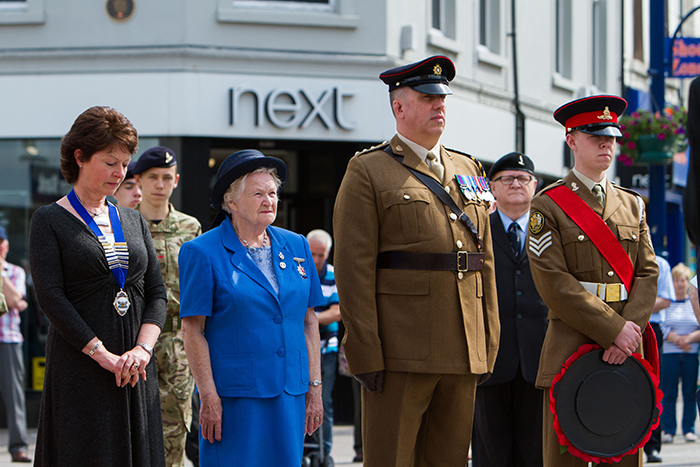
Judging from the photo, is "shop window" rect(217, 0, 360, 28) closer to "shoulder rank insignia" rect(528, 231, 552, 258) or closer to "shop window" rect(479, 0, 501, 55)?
"shop window" rect(479, 0, 501, 55)

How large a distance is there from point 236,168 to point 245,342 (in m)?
0.81

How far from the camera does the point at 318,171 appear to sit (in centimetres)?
1077

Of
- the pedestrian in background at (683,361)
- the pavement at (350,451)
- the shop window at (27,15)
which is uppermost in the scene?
the shop window at (27,15)

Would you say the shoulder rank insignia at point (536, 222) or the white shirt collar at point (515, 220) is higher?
Result: the white shirt collar at point (515, 220)

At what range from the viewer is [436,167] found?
4.32 m

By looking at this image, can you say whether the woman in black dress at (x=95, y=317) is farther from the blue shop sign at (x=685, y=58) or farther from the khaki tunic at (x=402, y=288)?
the blue shop sign at (x=685, y=58)

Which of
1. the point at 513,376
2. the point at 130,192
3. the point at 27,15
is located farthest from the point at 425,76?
the point at 27,15

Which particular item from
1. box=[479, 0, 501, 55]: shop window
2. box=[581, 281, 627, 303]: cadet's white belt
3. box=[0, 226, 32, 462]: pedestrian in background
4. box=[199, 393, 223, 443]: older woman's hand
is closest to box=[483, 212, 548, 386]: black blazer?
box=[581, 281, 627, 303]: cadet's white belt

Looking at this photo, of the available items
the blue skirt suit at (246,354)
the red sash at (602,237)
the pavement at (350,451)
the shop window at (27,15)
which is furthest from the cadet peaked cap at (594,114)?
the shop window at (27,15)

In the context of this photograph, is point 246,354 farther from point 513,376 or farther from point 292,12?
point 292,12

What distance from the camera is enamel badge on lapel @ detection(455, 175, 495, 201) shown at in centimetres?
429

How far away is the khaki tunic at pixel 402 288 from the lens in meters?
4.07

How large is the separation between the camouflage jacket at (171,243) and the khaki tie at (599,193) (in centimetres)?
254

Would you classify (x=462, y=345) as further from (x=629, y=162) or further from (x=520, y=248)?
(x=629, y=162)
